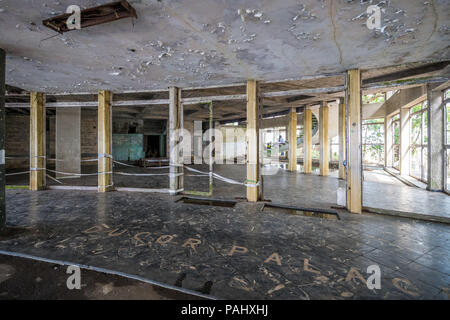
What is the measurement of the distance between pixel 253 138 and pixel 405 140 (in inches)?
341

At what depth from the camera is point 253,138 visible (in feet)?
16.5

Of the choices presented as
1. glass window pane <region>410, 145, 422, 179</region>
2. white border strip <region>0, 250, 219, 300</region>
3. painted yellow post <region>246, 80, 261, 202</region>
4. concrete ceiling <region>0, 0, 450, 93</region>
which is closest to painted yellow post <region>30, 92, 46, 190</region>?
concrete ceiling <region>0, 0, 450, 93</region>

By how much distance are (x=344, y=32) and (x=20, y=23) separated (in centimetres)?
437

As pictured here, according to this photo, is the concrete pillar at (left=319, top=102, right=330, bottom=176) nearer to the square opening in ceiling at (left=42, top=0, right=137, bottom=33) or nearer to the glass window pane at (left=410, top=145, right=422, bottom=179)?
the glass window pane at (left=410, top=145, right=422, bottom=179)

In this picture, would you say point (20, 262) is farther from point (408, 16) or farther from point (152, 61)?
point (408, 16)

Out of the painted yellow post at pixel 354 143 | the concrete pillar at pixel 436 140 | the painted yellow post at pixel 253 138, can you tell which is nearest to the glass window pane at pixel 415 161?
the concrete pillar at pixel 436 140

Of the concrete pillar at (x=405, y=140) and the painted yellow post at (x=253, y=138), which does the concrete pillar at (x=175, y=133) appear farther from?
the concrete pillar at (x=405, y=140)

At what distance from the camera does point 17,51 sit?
11.4ft

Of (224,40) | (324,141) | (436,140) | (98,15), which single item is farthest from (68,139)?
(436,140)

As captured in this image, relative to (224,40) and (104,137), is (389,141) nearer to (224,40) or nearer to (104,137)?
(224,40)

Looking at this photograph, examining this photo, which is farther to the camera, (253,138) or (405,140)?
(405,140)

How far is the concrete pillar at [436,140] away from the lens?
6113 millimetres

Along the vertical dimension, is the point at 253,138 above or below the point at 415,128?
below

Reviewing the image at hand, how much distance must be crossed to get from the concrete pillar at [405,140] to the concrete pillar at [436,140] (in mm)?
3421
